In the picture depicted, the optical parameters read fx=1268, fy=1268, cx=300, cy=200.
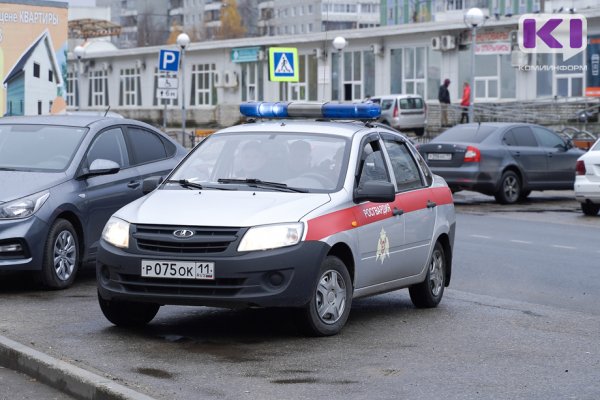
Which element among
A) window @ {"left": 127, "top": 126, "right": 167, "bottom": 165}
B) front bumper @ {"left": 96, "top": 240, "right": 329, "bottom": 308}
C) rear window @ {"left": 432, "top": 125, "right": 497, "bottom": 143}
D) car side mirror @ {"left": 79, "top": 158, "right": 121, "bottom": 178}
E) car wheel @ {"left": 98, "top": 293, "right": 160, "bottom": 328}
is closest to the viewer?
front bumper @ {"left": 96, "top": 240, "right": 329, "bottom": 308}

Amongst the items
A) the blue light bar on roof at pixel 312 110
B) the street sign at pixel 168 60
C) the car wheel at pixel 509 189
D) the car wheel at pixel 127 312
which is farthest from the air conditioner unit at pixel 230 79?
the car wheel at pixel 127 312

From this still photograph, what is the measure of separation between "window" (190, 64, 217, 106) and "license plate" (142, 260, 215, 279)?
63313 millimetres

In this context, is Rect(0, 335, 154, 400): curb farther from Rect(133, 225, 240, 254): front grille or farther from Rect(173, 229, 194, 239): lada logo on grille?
Rect(173, 229, 194, 239): lada logo on grille

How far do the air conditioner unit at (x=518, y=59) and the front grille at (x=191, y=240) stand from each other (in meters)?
42.6

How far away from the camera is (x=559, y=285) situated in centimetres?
1262

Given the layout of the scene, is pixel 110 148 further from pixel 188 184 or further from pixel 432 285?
pixel 432 285

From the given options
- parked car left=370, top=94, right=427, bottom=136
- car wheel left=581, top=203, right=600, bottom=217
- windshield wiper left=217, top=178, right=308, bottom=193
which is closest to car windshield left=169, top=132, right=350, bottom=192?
windshield wiper left=217, top=178, right=308, bottom=193

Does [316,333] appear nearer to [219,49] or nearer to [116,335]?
[116,335]

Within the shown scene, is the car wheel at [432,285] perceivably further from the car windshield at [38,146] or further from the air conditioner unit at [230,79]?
the air conditioner unit at [230,79]

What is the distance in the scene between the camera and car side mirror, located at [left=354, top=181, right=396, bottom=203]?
931cm

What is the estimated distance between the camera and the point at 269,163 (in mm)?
9641

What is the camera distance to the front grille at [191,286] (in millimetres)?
8477

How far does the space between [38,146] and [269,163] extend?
11.7 feet

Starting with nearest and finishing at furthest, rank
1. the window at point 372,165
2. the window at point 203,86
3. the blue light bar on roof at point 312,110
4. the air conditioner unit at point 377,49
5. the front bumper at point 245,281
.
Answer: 1. the front bumper at point 245,281
2. the window at point 372,165
3. the blue light bar on roof at point 312,110
4. the air conditioner unit at point 377,49
5. the window at point 203,86
